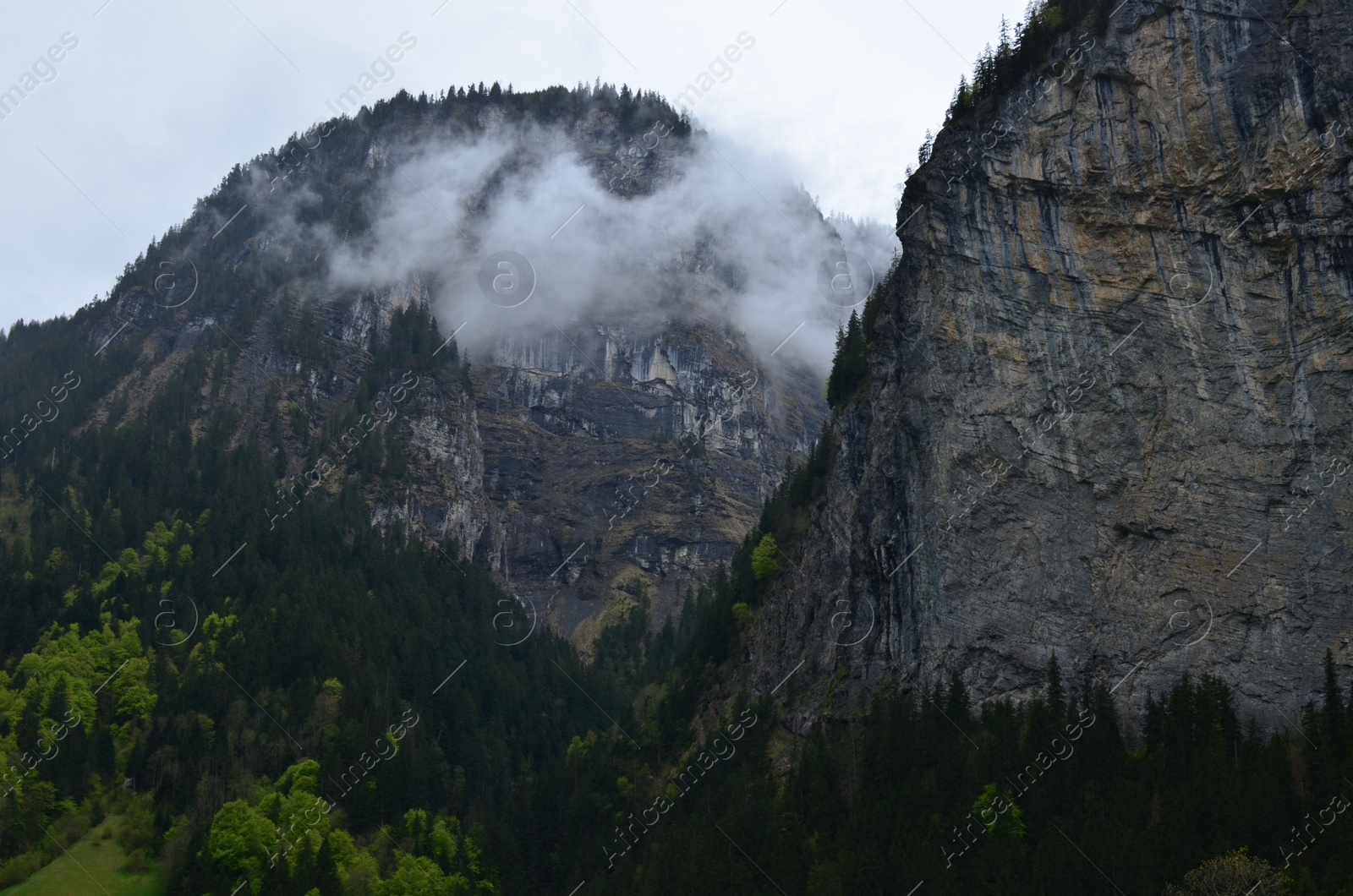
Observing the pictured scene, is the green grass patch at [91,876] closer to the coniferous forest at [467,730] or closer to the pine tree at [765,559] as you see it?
the coniferous forest at [467,730]

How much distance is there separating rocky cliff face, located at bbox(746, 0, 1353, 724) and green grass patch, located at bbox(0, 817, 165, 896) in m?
57.8

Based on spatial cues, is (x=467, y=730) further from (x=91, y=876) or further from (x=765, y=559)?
(x=91, y=876)

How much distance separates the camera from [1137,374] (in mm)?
80750

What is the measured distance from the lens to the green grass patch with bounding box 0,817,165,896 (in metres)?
101

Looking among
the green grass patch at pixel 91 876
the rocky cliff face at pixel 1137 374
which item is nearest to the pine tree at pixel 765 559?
the rocky cliff face at pixel 1137 374

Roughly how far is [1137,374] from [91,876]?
84.6m

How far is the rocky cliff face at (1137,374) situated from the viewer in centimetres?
7456

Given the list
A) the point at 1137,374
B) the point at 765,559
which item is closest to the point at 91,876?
the point at 765,559

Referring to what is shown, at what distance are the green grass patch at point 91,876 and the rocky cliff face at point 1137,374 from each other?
57.8 metres

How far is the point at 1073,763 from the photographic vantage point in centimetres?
7275

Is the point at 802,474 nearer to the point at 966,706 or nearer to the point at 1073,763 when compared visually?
the point at 966,706

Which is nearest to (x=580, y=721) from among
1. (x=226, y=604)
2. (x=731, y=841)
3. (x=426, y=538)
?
(x=226, y=604)

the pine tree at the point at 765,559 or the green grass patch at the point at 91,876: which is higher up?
the green grass patch at the point at 91,876

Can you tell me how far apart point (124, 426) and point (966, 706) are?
455ft
